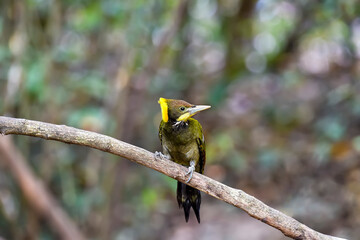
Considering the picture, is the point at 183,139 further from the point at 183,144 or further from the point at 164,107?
the point at 164,107

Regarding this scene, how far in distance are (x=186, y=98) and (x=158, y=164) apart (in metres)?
4.37

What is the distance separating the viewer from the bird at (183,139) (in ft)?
8.26

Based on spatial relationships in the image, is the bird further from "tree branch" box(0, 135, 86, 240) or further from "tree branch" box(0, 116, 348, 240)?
"tree branch" box(0, 135, 86, 240)

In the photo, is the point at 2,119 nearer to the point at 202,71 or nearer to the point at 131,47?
the point at 131,47

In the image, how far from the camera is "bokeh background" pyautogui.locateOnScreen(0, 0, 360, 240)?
4.43m

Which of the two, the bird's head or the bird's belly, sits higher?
the bird's head

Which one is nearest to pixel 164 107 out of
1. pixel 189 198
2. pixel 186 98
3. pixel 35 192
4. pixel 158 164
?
pixel 158 164

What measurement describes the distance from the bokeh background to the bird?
1737 millimetres

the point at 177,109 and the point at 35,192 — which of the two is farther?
the point at 35,192

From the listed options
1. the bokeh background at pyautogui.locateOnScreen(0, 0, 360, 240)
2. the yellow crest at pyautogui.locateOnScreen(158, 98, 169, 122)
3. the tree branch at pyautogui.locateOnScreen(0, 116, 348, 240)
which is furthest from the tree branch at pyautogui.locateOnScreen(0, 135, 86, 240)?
the tree branch at pyautogui.locateOnScreen(0, 116, 348, 240)

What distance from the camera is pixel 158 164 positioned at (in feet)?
6.67

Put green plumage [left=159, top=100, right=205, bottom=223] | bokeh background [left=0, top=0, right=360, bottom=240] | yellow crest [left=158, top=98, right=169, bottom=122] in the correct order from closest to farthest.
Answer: yellow crest [left=158, top=98, right=169, bottom=122], green plumage [left=159, top=100, right=205, bottom=223], bokeh background [left=0, top=0, right=360, bottom=240]

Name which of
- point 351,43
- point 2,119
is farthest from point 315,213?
point 2,119

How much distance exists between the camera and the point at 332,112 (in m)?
5.67
